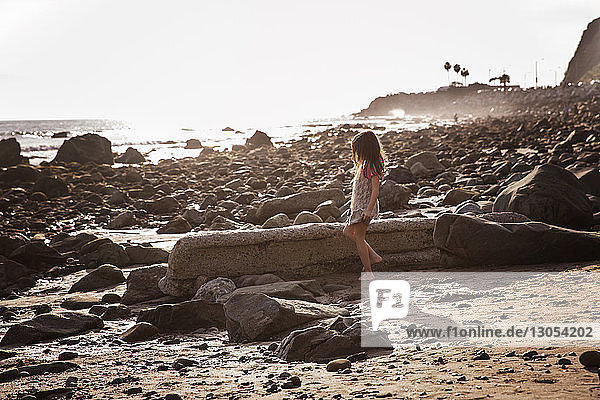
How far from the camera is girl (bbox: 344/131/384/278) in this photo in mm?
5832

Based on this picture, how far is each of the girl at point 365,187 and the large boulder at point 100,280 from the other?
2.83 metres

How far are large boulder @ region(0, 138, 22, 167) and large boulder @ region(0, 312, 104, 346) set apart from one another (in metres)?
18.5

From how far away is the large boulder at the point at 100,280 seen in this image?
700cm

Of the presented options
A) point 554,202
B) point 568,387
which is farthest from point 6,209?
point 568,387

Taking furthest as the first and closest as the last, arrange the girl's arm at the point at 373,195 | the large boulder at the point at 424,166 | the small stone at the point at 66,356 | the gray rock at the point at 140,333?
the large boulder at the point at 424,166 → the girl's arm at the point at 373,195 → the gray rock at the point at 140,333 → the small stone at the point at 66,356

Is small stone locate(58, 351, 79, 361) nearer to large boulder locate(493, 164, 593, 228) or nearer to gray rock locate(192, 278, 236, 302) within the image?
gray rock locate(192, 278, 236, 302)

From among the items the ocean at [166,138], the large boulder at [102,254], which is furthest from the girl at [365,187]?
the ocean at [166,138]

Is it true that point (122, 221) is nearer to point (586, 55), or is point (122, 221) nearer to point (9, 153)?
point (9, 153)

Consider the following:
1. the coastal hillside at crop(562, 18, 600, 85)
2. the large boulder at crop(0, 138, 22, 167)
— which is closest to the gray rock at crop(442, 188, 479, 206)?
the large boulder at crop(0, 138, 22, 167)

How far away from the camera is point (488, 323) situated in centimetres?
396

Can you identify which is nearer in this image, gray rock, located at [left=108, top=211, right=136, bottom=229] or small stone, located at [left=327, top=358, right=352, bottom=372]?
small stone, located at [left=327, top=358, right=352, bottom=372]

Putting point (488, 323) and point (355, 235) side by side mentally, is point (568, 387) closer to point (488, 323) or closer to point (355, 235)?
point (488, 323)

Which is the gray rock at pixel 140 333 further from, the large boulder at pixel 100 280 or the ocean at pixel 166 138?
the ocean at pixel 166 138

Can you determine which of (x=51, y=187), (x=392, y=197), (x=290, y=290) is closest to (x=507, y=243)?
(x=290, y=290)
